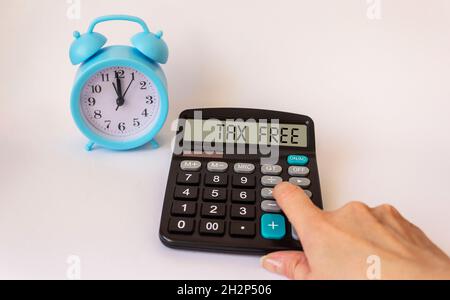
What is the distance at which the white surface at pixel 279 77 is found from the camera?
74 centimetres

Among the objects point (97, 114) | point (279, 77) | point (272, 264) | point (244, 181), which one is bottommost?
point (272, 264)

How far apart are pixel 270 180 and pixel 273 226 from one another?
0.25 ft

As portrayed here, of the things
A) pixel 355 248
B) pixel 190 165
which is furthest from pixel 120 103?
pixel 355 248

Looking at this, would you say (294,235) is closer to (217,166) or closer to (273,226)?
(273,226)

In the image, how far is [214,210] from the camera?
617mm

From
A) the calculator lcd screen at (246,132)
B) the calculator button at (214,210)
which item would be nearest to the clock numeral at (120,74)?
the calculator lcd screen at (246,132)

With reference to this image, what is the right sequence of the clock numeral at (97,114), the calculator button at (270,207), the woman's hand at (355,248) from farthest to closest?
the clock numeral at (97,114), the calculator button at (270,207), the woman's hand at (355,248)

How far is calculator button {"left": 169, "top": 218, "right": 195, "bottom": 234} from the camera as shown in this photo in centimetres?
60

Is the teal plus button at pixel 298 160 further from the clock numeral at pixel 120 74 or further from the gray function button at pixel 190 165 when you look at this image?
the clock numeral at pixel 120 74

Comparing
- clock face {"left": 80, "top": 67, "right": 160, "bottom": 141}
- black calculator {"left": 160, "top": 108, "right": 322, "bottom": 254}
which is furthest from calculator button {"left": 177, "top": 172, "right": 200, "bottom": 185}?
clock face {"left": 80, "top": 67, "right": 160, "bottom": 141}

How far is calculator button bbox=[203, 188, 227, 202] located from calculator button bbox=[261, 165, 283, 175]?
0.20ft

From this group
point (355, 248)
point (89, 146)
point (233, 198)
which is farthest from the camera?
point (89, 146)

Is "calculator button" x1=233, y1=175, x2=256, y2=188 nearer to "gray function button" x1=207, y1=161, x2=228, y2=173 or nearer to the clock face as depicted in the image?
"gray function button" x1=207, y1=161, x2=228, y2=173
